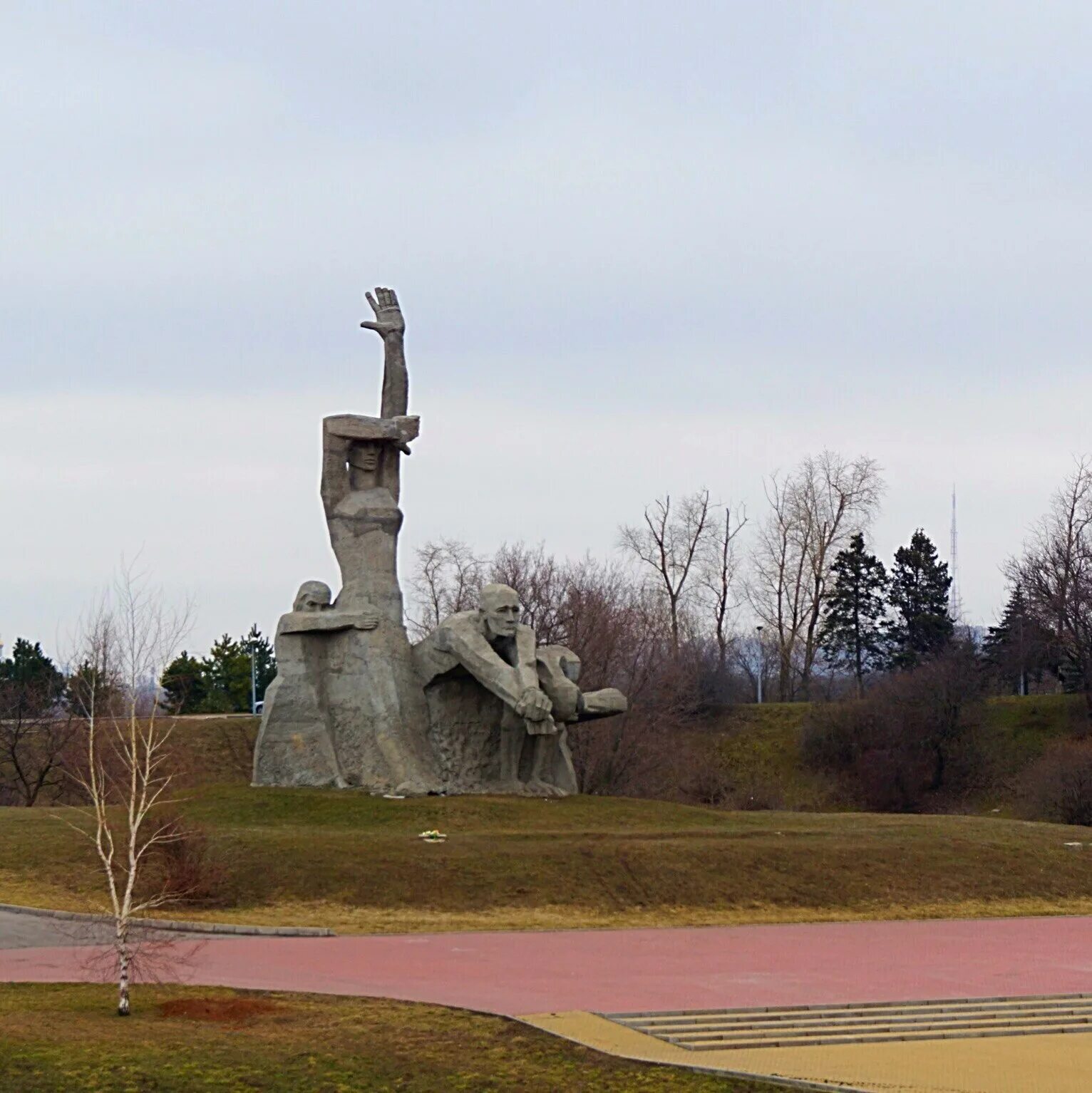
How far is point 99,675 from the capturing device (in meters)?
39.4

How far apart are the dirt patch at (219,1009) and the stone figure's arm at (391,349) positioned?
1725 centimetres

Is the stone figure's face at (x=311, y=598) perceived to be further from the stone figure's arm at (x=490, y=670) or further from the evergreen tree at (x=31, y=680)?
the evergreen tree at (x=31, y=680)

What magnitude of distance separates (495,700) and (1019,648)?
129 feet

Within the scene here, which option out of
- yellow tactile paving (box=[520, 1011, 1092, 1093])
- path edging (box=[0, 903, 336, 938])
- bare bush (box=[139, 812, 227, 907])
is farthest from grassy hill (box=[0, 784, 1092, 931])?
yellow tactile paving (box=[520, 1011, 1092, 1093])

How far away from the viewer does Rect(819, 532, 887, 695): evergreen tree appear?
229ft

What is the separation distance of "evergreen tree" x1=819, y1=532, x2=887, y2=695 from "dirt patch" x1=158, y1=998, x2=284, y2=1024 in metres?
56.7

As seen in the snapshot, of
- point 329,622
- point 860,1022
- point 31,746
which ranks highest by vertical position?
point 329,622

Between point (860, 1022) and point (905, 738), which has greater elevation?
point (905, 738)

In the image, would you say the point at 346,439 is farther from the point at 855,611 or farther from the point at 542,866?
the point at 855,611

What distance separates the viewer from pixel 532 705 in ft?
89.7

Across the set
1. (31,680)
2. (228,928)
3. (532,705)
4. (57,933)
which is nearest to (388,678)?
(532,705)

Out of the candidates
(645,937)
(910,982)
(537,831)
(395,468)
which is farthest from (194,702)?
(910,982)

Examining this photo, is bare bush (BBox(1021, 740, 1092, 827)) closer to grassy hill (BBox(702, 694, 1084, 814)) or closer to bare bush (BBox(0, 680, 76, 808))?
grassy hill (BBox(702, 694, 1084, 814))

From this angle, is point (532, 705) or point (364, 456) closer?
point (532, 705)
